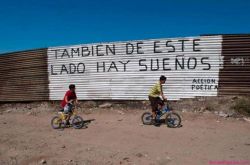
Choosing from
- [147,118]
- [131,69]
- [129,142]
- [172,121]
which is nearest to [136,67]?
[131,69]

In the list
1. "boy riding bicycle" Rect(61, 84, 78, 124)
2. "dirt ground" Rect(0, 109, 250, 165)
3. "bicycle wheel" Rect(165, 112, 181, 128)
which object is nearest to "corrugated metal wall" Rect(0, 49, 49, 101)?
"dirt ground" Rect(0, 109, 250, 165)

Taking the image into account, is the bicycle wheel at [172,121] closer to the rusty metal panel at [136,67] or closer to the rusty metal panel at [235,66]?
the rusty metal panel at [136,67]

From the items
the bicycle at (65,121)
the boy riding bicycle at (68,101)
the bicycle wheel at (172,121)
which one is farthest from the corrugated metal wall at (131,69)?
the bicycle at (65,121)

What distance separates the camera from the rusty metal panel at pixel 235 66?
1297 cm

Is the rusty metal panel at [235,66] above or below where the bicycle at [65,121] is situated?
above

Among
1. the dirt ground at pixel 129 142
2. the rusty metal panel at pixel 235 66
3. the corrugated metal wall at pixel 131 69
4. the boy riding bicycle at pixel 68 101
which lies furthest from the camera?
the corrugated metal wall at pixel 131 69

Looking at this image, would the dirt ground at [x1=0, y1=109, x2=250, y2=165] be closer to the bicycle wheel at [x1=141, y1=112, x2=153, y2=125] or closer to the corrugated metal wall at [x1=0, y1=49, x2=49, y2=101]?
the bicycle wheel at [x1=141, y1=112, x2=153, y2=125]

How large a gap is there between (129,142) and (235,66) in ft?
21.2

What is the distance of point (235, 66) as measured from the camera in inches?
518

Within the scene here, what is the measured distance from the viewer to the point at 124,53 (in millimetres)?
15141

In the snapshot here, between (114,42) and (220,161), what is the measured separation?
30.8 feet

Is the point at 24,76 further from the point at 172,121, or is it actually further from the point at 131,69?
the point at 172,121

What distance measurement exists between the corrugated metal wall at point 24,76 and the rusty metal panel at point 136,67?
0.51 metres

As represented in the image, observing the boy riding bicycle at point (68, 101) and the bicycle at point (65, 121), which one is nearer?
the bicycle at point (65, 121)
